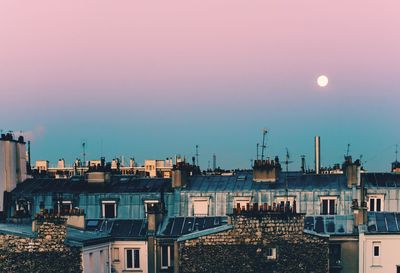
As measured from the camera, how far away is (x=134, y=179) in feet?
174

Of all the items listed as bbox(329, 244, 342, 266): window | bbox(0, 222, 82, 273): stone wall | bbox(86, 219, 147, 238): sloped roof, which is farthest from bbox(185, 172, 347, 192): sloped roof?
bbox(0, 222, 82, 273): stone wall

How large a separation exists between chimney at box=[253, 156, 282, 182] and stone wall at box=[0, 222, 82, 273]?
14690 mm

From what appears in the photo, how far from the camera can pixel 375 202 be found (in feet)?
160

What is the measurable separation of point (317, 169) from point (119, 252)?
18506mm

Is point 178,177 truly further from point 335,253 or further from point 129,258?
point 335,253

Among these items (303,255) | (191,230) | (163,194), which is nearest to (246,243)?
(303,255)

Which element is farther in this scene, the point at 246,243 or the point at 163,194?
the point at 163,194

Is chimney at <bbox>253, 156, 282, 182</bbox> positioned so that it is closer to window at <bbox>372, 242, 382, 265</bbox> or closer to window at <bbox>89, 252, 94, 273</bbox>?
window at <bbox>372, 242, 382, 265</bbox>

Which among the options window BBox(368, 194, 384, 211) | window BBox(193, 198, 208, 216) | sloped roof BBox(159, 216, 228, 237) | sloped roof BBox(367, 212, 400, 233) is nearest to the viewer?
sloped roof BBox(367, 212, 400, 233)

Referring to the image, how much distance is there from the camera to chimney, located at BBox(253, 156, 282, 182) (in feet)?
165

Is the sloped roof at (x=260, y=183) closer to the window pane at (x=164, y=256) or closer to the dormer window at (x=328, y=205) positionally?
the dormer window at (x=328, y=205)

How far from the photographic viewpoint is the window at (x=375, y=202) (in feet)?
160

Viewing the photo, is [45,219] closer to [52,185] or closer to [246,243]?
[246,243]

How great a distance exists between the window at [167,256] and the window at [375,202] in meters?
11.5
